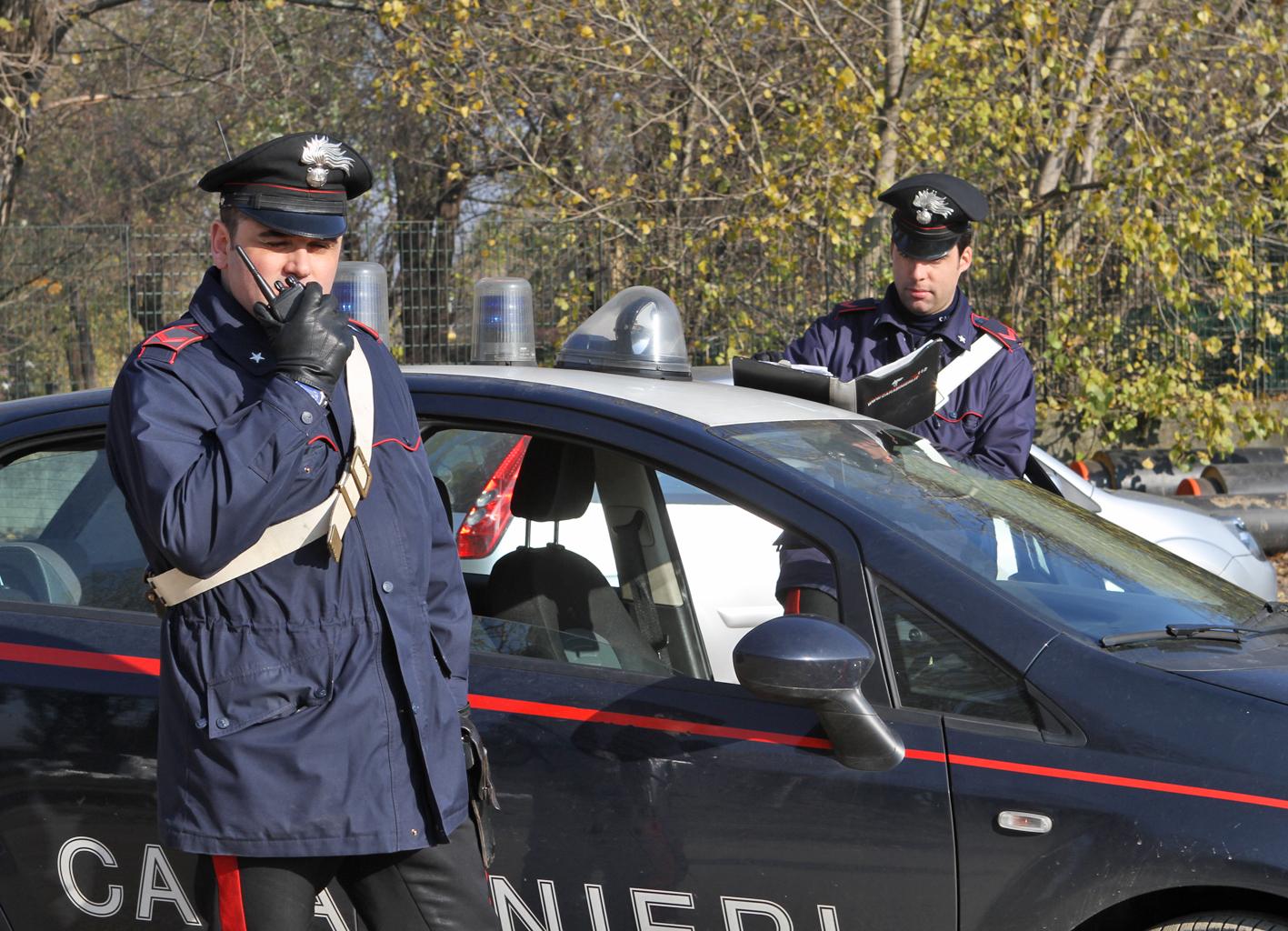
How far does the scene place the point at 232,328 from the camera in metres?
2.29

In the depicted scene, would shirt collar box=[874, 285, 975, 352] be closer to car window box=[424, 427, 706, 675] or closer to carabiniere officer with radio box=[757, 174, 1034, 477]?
carabiniere officer with radio box=[757, 174, 1034, 477]

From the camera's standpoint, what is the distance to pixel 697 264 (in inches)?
409

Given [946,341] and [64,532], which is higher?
[946,341]

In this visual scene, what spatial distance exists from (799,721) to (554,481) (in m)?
0.97

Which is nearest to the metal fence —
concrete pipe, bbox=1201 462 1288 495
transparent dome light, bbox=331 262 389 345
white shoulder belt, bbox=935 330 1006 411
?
concrete pipe, bbox=1201 462 1288 495

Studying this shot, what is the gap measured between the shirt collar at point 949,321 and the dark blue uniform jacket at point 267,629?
7.48 feet

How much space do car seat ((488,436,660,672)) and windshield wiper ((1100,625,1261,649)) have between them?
2.69 ft

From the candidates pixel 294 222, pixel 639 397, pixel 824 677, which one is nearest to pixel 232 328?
pixel 294 222

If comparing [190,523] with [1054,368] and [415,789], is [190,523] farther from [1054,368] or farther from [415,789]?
[1054,368]

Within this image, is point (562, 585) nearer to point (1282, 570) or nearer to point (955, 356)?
point (955, 356)

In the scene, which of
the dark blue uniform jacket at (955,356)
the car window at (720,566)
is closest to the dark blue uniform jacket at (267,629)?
the car window at (720,566)

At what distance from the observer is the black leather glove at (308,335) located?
85.0 inches

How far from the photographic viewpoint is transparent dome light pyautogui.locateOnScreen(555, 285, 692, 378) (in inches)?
146

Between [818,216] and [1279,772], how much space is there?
Answer: 8.01 metres
